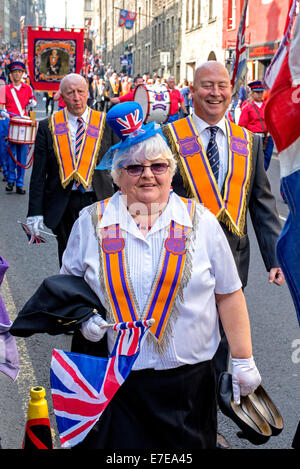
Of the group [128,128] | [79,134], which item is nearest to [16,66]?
[79,134]

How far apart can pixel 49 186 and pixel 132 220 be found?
9.79 feet

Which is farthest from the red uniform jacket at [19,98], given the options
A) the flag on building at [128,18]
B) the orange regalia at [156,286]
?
the flag on building at [128,18]

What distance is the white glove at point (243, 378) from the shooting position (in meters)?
2.82

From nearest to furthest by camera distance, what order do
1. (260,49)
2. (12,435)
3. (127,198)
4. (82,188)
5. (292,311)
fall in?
(127,198)
(12,435)
(82,188)
(292,311)
(260,49)

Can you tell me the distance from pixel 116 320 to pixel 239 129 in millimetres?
1784

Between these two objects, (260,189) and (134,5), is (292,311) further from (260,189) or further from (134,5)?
(134,5)

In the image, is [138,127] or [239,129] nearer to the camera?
[138,127]

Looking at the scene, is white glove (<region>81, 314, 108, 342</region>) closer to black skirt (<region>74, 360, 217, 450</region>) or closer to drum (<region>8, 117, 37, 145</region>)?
black skirt (<region>74, 360, 217, 450</region>)

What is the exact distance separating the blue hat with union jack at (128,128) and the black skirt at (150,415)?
0.86 m

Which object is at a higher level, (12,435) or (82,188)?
(82,188)

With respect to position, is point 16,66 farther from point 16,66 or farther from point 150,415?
point 150,415

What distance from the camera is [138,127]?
296cm
